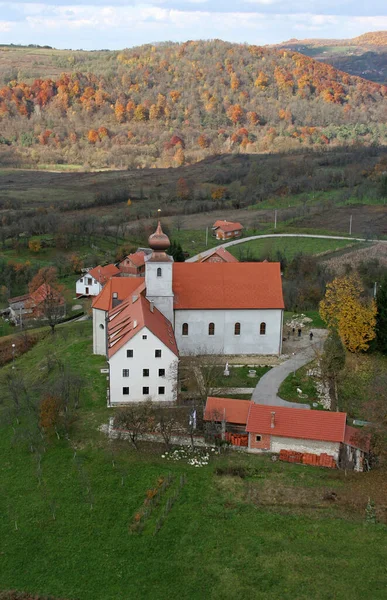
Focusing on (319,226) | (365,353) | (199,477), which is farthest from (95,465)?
(319,226)

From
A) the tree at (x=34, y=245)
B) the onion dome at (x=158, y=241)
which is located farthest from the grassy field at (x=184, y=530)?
the tree at (x=34, y=245)

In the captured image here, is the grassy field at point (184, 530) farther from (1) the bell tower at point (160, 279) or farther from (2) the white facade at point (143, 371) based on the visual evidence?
(1) the bell tower at point (160, 279)

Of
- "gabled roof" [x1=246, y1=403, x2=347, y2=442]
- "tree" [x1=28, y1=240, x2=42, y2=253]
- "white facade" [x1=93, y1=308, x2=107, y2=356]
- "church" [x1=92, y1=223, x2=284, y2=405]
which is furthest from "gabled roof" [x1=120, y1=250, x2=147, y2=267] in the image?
"gabled roof" [x1=246, y1=403, x2=347, y2=442]

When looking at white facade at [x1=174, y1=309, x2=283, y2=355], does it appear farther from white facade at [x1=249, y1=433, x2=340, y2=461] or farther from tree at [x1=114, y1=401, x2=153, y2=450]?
white facade at [x1=249, y1=433, x2=340, y2=461]

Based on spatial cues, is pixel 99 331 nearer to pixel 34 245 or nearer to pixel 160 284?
pixel 160 284

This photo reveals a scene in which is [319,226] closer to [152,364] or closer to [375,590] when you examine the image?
[152,364]

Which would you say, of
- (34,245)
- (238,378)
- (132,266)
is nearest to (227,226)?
(132,266)

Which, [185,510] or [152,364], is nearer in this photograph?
[185,510]
